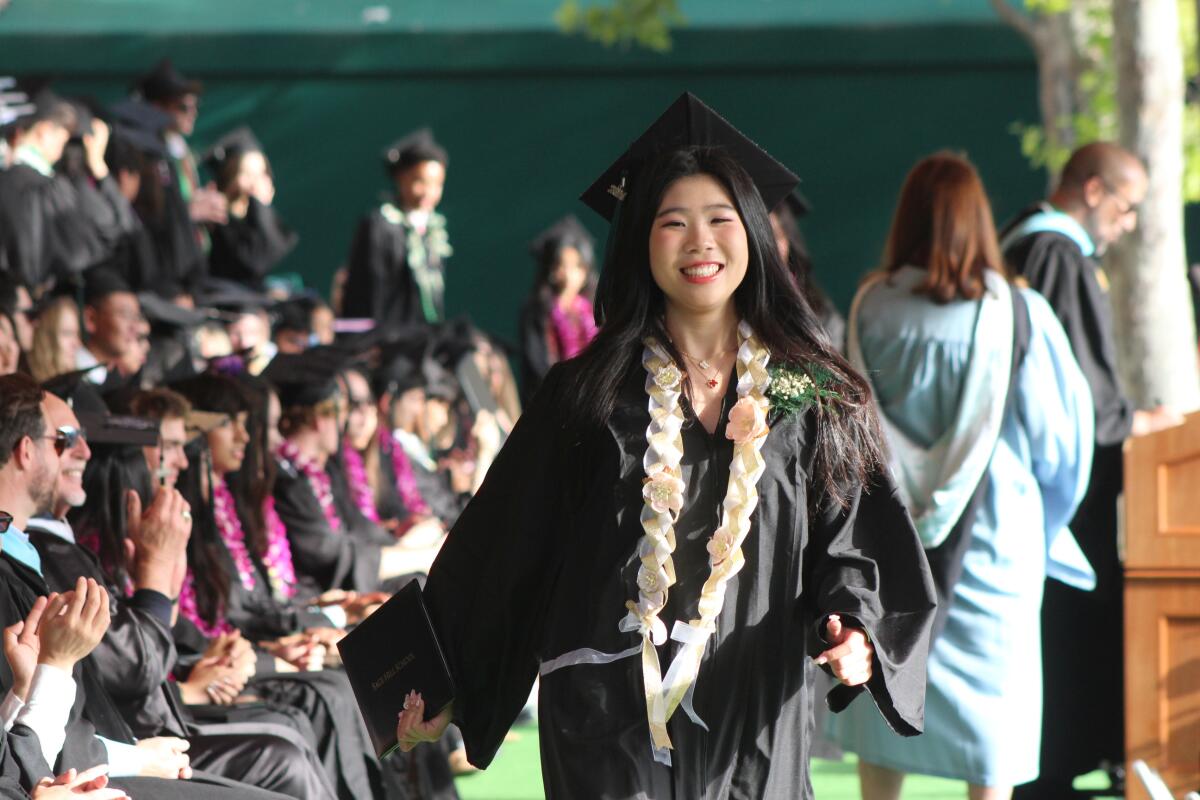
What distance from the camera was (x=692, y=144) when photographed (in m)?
3.74

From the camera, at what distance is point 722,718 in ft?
11.2

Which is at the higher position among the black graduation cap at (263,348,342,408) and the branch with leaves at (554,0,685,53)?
the branch with leaves at (554,0,685,53)

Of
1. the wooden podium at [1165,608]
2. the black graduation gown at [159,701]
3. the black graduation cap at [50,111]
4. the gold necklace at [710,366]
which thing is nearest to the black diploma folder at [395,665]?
the gold necklace at [710,366]

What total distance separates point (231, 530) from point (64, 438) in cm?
171

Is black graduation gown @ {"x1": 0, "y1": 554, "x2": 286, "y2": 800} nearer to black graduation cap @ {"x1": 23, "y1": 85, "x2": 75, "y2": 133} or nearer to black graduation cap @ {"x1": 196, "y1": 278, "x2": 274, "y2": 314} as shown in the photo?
black graduation cap @ {"x1": 23, "y1": 85, "x2": 75, "y2": 133}

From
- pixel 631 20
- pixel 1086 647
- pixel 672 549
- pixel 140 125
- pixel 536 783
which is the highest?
pixel 631 20

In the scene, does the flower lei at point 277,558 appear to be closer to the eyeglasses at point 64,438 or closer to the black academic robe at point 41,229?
the eyeglasses at point 64,438

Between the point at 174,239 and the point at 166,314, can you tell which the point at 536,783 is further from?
the point at 174,239

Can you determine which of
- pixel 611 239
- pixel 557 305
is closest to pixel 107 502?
pixel 611 239

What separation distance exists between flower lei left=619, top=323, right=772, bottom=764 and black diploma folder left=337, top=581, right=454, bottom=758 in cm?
41

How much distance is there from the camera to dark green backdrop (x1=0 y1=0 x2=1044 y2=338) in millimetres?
17641

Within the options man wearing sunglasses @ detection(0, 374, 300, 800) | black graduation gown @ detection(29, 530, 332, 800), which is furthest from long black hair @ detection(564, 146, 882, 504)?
black graduation gown @ detection(29, 530, 332, 800)

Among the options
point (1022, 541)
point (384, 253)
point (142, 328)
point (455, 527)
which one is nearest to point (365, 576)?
point (142, 328)

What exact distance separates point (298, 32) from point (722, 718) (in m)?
15.2
